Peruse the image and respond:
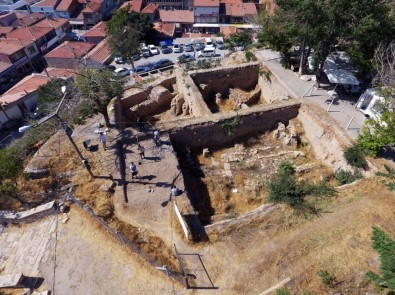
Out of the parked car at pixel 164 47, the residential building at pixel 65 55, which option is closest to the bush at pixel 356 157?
the parked car at pixel 164 47

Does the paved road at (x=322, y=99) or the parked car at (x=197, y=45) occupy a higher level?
the paved road at (x=322, y=99)

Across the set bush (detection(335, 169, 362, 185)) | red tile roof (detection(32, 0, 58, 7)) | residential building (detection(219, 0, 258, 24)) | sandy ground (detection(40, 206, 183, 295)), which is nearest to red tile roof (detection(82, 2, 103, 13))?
red tile roof (detection(32, 0, 58, 7))

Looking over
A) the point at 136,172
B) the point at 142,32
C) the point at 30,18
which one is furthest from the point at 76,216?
the point at 30,18

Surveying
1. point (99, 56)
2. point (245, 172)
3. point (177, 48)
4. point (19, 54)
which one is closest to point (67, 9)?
point (19, 54)

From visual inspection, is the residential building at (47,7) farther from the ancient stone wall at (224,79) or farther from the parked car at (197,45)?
the ancient stone wall at (224,79)

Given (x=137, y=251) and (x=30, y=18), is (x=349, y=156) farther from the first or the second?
(x=30, y=18)

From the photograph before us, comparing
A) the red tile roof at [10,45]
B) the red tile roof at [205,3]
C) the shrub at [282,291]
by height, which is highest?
the shrub at [282,291]

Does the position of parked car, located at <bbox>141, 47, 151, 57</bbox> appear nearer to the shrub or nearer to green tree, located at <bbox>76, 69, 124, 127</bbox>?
green tree, located at <bbox>76, 69, 124, 127</bbox>
